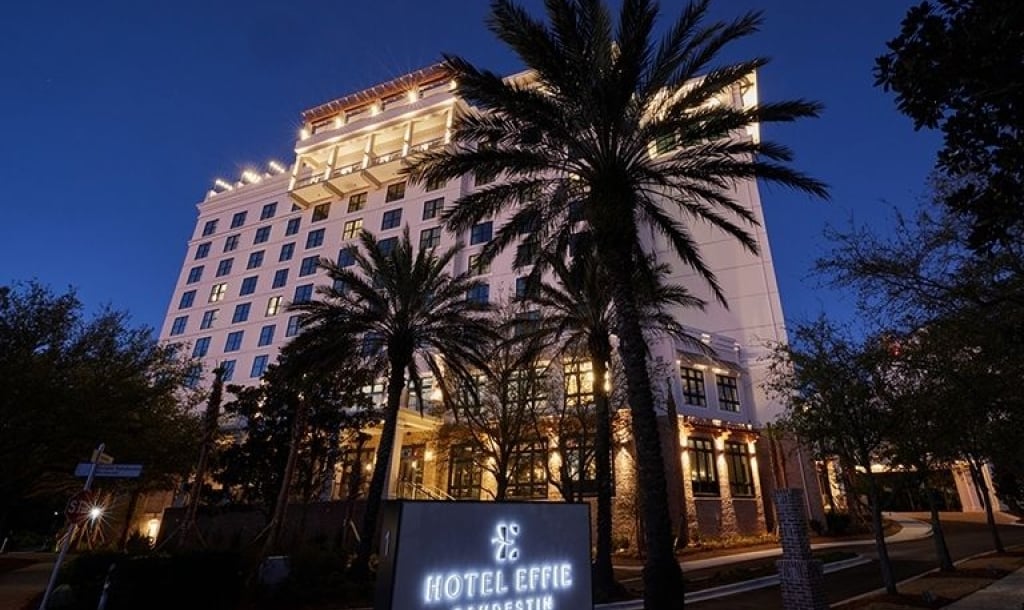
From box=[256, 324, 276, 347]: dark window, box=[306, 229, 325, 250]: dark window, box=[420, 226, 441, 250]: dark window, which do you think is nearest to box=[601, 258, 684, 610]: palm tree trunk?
box=[420, 226, 441, 250]: dark window

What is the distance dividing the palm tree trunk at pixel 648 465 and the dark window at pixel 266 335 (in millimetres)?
42820

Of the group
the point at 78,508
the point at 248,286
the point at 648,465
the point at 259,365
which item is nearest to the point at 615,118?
the point at 648,465

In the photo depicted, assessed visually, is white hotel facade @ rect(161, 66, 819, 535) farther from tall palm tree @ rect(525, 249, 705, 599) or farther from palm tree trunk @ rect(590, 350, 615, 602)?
palm tree trunk @ rect(590, 350, 615, 602)

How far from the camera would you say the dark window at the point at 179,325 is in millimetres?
53625

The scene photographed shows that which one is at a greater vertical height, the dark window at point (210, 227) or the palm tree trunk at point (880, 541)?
the dark window at point (210, 227)

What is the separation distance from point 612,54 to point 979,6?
8434 millimetres

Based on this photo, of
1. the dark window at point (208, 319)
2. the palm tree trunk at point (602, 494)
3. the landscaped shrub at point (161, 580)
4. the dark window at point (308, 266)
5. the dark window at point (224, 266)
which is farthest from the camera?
the dark window at point (224, 266)

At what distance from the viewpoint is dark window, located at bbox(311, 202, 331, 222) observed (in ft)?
178

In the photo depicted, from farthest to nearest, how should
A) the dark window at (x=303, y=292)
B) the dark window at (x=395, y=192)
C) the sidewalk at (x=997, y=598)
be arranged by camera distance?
the dark window at (x=395, y=192) → the dark window at (x=303, y=292) → the sidewalk at (x=997, y=598)

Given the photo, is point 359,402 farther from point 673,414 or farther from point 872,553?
point 872,553

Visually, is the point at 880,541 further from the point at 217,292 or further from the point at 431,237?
the point at 217,292

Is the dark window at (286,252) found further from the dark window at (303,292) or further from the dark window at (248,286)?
the dark window at (303,292)

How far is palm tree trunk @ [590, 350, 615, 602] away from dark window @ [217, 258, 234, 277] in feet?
162

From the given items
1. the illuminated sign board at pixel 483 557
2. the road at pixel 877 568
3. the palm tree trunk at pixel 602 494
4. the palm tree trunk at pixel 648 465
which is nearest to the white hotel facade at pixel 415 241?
the road at pixel 877 568
